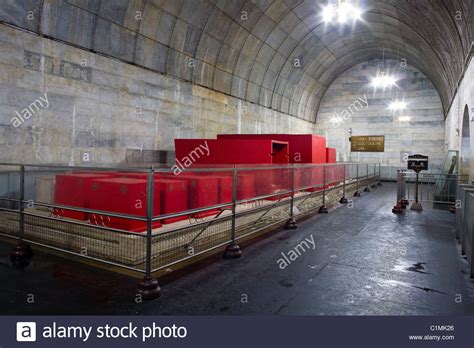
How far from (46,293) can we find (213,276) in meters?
2.10

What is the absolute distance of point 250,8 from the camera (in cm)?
1495

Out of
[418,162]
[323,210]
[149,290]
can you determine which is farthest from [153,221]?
[418,162]

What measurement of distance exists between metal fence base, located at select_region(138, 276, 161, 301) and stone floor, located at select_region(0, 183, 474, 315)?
0.10 m

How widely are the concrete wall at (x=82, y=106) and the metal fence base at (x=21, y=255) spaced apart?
3.61m

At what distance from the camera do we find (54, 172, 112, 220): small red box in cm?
566

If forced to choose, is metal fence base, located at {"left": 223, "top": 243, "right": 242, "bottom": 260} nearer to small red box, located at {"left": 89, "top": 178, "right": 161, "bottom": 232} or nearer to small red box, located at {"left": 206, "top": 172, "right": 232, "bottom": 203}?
small red box, located at {"left": 206, "top": 172, "right": 232, "bottom": 203}

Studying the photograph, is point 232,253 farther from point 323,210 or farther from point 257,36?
point 257,36

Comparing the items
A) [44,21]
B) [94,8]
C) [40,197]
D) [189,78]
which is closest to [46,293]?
[40,197]

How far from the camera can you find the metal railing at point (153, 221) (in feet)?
15.8

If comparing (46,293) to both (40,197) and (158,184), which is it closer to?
(158,184)

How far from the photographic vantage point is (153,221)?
5.23 m

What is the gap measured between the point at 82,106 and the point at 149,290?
731 centimetres

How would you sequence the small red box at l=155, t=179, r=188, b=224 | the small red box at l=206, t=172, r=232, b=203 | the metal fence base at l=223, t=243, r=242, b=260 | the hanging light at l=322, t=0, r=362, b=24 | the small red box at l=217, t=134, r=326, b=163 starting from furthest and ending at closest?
the hanging light at l=322, t=0, r=362, b=24, the small red box at l=217, t=134, r=326, b=163, the small red box at l=206, t=172, r=232, b=203, the metal fence base at l=223, t=243, r=242, b=260, the small red box at l=155, t=179, r=188, b=224

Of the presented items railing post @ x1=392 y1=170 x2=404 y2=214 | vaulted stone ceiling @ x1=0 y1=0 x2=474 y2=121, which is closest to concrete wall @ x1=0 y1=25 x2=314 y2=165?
vaulted stone ceiling @ x1=0 y1=0 x2=474 y2=121
